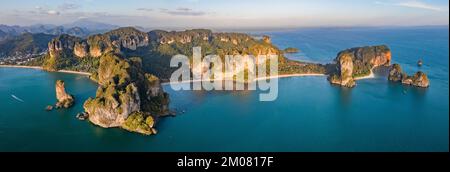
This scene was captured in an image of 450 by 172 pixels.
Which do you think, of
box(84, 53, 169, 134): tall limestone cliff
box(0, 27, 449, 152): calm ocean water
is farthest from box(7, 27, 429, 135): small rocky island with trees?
box(0, 27, 449, 152): calm ocean water

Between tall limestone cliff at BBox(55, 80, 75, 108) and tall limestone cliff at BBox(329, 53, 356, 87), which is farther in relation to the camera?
tall limestone cliff at BBox(329, 53, 356, 87)

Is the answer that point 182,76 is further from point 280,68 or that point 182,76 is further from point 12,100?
point 12,100

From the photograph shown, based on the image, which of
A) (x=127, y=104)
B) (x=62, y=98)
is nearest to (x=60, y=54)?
(x=62, y=98)

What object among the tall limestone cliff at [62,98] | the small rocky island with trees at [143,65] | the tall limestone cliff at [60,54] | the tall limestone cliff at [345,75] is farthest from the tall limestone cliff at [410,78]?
the tall limestone cliff at [60,54]

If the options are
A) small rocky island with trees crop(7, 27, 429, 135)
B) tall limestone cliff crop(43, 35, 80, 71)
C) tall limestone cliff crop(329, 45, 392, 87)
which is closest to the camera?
small rocky island with trees crop(7, 27, 429, 135)

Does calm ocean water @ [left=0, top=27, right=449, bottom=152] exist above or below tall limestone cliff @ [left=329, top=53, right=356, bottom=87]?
below

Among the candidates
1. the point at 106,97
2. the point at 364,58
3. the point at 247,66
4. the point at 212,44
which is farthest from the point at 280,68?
the point at 106,97

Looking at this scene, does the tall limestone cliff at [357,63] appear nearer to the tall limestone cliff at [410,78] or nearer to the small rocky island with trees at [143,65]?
the small rocky island with trees at [143,65]

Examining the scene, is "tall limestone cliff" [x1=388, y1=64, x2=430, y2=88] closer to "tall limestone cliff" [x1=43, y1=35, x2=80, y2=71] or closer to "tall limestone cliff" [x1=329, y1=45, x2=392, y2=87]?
"tall limestone cliff" [x1=329, y1=45, x2=392, y2=87]

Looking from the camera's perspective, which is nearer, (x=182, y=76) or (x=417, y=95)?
(x=417, y=95)
